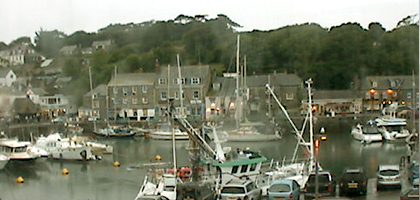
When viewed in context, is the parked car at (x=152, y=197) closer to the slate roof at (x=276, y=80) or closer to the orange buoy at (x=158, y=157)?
the orange buoy at (x=158, y=157)

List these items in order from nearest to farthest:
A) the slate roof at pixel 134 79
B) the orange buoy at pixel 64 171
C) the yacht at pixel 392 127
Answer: the orange buoy at pixel 64 171 → the yacht at pixel 392 127 → the slate roof at pixel 134 79

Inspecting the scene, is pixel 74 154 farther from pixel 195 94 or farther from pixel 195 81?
pixel 195 81

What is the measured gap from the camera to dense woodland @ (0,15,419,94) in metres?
8.23

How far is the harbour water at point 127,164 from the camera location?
5.31 m

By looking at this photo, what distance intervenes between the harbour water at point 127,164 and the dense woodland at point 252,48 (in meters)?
0.84

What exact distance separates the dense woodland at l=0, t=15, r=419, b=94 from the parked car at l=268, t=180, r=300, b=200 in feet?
14.2

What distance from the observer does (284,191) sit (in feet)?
11.9

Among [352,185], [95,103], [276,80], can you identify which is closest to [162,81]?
[95,103]

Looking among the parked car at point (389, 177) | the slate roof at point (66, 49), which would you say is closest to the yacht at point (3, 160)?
the slate roof at point (66, 49)

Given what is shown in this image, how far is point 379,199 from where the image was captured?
374cm

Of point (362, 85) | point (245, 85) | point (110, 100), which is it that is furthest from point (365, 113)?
point (110, 100)

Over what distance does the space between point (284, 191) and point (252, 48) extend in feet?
17.4

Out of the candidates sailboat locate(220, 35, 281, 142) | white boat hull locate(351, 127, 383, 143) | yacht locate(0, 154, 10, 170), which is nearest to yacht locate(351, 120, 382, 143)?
white boat hull locate(351, 127, 383, 143)

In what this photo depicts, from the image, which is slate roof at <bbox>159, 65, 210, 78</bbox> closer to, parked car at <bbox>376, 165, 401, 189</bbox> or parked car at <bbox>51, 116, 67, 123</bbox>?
parked car at <bbox>51, 116, 67, 123</bbox>
